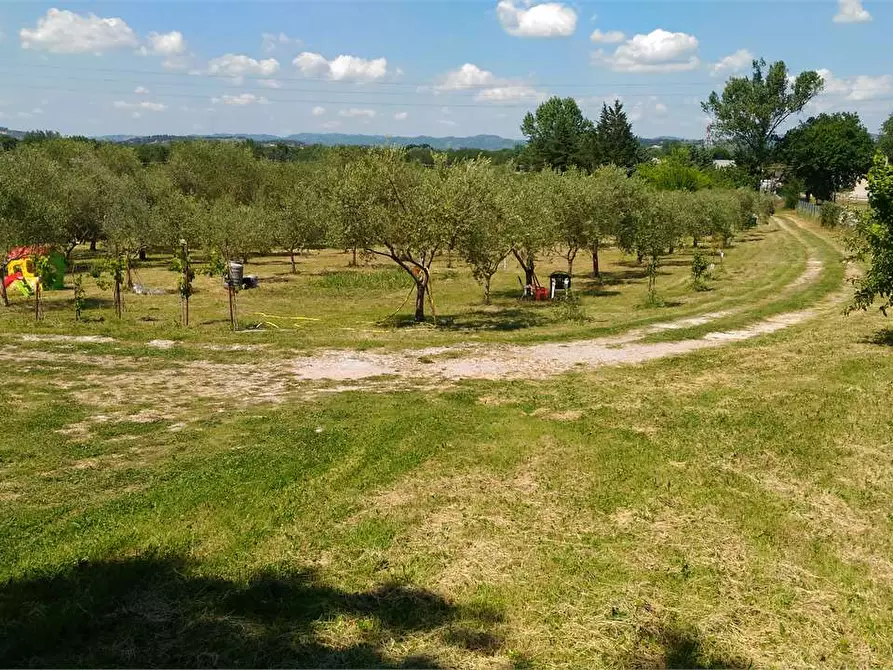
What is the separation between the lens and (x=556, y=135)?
94938 mm

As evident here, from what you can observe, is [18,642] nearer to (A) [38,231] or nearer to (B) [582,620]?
(B) [582,620]

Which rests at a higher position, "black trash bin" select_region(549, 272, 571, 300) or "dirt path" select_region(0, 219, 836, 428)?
"black trash bin" select_region(549, 272, 571, 300)

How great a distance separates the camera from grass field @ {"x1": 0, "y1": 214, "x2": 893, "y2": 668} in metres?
6.66

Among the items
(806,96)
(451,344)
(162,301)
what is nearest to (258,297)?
(162,301)

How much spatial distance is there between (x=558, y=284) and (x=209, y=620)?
2855 cm

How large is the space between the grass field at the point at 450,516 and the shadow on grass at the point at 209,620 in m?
0.03

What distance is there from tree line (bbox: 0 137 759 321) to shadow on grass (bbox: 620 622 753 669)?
18038 millimetres

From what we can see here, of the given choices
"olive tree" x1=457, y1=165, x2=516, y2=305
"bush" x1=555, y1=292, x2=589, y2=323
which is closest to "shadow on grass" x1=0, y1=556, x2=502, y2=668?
"olive tree" x1=457, y1=165, x2=516, y2=305

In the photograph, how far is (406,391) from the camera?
15.9 m

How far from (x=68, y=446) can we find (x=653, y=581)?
34.2 feet

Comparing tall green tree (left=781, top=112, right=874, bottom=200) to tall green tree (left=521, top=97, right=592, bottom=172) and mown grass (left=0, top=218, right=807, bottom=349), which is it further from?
mown grass (left=0, top=218, right=807, bottom=349)

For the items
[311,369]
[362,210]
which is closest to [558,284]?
[362,210]

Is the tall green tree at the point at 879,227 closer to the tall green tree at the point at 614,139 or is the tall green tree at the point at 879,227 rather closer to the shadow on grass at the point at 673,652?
the shadow on grass at the point at 673,652

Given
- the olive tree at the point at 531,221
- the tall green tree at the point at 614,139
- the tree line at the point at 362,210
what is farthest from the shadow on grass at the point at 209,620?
the tall green tree at the point at 614,139
